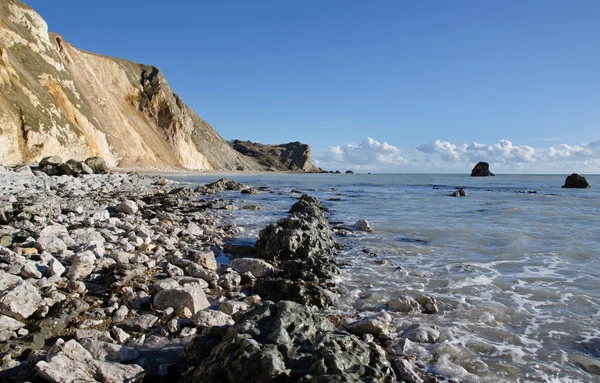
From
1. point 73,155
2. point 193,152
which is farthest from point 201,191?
point 193,152

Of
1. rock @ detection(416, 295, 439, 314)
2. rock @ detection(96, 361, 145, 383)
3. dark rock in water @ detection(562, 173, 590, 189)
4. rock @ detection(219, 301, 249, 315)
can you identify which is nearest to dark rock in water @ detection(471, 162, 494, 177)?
dark rock in water @ detection(562, 173, 590, 189)

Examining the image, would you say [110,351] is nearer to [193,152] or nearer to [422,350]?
[422,350]

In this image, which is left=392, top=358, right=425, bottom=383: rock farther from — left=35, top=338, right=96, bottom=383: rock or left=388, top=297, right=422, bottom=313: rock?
left=35, top=338, right=96, bottom=383: rock

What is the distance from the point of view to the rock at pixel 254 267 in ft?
21.2

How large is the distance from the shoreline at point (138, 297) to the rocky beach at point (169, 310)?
0.05ft

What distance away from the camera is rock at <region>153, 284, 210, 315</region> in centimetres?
449

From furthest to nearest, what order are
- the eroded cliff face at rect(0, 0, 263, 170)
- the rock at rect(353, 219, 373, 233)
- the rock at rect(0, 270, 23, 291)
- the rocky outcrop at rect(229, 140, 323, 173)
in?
the rocky outcrop at rect(229, 140, 323, 173), the eroded cliff face at rect(0, 0, 263, 170), the rock at rect(353, 219, 373, 233), the rock at rect(0, 270, 23, 291)

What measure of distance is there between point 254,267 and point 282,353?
3695 millimetres

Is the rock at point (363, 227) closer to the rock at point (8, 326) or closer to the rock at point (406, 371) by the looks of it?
the rock at point (406, 371)

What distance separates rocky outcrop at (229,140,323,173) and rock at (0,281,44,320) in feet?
457

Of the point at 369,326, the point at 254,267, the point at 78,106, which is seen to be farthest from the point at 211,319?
the point at 78,106

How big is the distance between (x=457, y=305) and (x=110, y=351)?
4604 millimetres

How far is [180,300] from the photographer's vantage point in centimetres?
453

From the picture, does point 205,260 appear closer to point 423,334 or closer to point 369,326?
point 369,326
